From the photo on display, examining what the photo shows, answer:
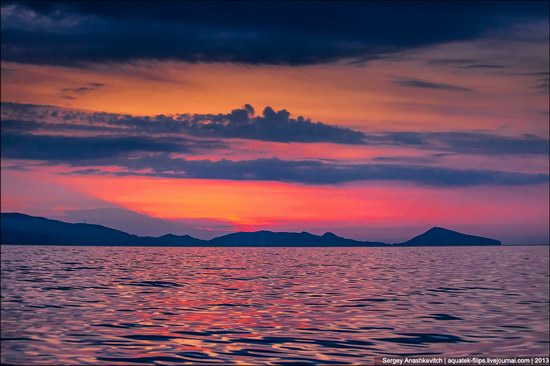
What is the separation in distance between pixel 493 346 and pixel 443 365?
16.7 ft

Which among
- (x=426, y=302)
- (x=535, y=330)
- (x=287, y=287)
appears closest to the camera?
(x=535, y=330)

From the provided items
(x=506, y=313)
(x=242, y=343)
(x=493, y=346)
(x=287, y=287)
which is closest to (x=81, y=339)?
(x=242, y=343)

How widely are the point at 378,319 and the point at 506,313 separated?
8.31m

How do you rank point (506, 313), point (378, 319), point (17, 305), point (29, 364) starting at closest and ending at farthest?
point (29, 364)
point (378, 319)
point (506, 313)
point (17, 305)

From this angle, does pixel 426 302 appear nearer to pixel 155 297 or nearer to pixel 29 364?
pixel 155 297

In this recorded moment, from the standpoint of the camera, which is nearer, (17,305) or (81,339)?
(81,339)

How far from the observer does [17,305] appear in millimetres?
40344

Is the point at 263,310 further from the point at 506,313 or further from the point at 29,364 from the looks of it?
the point at 29,364

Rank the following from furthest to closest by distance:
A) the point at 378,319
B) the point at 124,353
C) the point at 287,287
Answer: the point at 287,287
the point at 378,319
the point at 124,353

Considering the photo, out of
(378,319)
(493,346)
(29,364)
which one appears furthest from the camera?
(378,319)

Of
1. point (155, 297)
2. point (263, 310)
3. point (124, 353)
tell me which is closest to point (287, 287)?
point (155, 297)

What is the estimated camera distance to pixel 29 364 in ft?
76.1

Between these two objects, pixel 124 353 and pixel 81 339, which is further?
pixel 81 339

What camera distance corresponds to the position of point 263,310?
38.6m
